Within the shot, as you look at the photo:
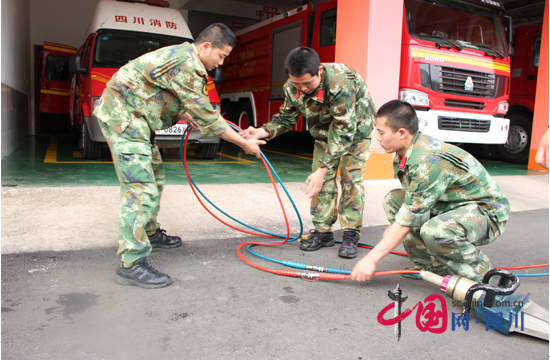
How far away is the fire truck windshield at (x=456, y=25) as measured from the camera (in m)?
6.23

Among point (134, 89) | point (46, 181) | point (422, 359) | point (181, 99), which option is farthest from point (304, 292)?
point (46, 181)

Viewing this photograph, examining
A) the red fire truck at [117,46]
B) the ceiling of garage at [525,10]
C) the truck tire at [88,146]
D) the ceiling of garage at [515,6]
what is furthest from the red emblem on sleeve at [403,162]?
the ceiling of garage at [525,10]

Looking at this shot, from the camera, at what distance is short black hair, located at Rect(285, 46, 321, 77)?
8.30 ft

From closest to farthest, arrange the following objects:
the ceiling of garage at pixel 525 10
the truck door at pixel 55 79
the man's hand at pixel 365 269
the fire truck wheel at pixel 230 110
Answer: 1. the man's hand at pixel 365 269
2. the truck door at pixel 55 79
3. the fire truck wheel at pixel 230 110
4. the ceiling of garage at pixel 525 10

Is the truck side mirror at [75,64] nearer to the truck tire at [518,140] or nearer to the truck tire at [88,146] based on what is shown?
the truck tire at [88,146]

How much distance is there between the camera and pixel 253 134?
3018mm

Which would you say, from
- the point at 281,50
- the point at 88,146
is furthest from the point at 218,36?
the point at 281,50

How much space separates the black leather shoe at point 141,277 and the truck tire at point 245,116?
289 inches

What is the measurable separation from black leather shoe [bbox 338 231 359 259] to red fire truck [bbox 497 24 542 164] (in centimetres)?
745

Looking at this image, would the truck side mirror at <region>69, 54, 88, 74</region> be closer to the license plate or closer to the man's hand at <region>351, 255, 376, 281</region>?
the license plate

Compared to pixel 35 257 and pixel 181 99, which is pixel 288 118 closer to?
pixel 181 99

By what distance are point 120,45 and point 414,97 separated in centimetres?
445

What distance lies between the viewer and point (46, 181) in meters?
4.90

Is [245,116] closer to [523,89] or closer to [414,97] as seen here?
[414,97]
